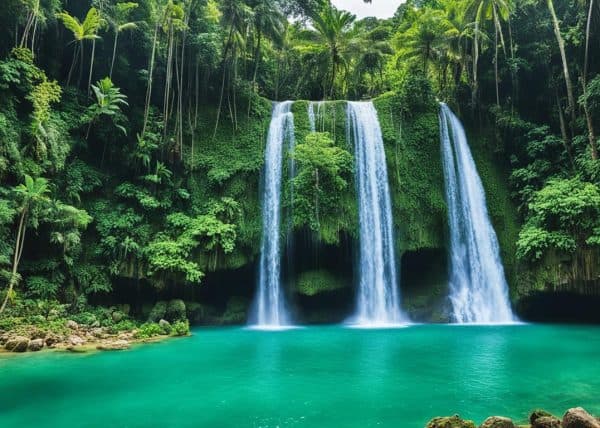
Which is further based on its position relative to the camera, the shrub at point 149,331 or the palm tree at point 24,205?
the shrub at point 149,331

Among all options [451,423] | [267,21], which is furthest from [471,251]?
[451,423]

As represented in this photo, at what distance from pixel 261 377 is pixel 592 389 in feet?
18.7

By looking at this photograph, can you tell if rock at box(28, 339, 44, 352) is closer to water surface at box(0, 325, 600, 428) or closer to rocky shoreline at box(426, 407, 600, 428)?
Answer: water surface at box(0, 325, 600, 428)

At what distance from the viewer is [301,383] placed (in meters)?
8.06

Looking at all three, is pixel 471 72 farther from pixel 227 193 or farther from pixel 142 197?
pixel 142 197

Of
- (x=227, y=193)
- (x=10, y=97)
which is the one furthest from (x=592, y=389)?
(x=10, y=97)

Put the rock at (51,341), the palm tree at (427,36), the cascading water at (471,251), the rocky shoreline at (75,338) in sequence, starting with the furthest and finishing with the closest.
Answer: the palm tree at (427,36) → the cascading water at (471,251) → the rock at (51,341) → the rocky shoreline at (75,338)

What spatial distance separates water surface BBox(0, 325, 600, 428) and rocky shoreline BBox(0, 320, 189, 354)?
696 mm

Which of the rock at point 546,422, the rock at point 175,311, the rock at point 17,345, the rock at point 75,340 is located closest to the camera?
the rock at point 546,422

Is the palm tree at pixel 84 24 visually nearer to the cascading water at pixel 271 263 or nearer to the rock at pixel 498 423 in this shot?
the cascading water at pixel 271 263

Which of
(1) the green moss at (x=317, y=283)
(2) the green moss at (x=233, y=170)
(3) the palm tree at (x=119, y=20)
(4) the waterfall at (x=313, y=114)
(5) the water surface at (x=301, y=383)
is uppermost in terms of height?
(3) the palm tree at (x=119, y=20)

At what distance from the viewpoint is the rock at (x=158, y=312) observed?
15414mm

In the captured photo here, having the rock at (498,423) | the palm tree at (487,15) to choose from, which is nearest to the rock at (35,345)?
the rock at (498,423)

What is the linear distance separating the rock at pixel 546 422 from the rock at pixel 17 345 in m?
11.1
